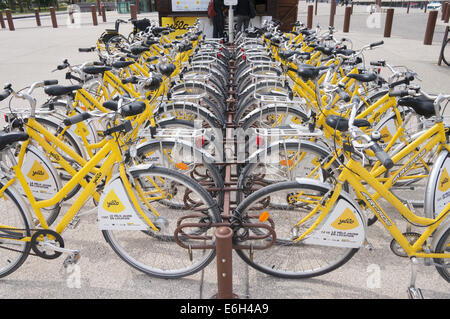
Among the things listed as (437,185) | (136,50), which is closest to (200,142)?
(437,185)

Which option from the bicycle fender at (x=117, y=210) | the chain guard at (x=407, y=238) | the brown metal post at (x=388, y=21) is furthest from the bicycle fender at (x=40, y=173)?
the brown metal post at (x=388, y=21)

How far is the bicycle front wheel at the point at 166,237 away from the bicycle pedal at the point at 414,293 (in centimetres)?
128

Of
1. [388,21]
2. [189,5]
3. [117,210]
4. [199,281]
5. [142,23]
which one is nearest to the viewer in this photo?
[117,210]

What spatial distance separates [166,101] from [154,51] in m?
2.45

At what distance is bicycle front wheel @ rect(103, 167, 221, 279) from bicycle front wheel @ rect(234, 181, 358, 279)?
270mm

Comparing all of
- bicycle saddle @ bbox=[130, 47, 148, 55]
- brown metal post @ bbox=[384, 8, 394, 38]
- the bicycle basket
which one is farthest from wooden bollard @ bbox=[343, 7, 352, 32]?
bicycle saddle @ bbox=[130, 47, 148, 55]

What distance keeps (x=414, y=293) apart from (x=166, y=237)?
5.70 feet

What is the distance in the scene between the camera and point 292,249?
2650 millimetres

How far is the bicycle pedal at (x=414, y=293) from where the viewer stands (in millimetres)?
2146

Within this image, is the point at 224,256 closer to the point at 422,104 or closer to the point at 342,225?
the point at 342,225

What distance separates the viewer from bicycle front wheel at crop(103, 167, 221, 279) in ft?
7.31

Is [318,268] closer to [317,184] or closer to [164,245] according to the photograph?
[317,184]

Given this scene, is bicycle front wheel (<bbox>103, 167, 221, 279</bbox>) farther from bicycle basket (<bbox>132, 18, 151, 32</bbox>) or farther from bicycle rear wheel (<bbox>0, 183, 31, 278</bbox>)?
bicycle basket (<bbox>132, 18, 151, 32</bbox>)
